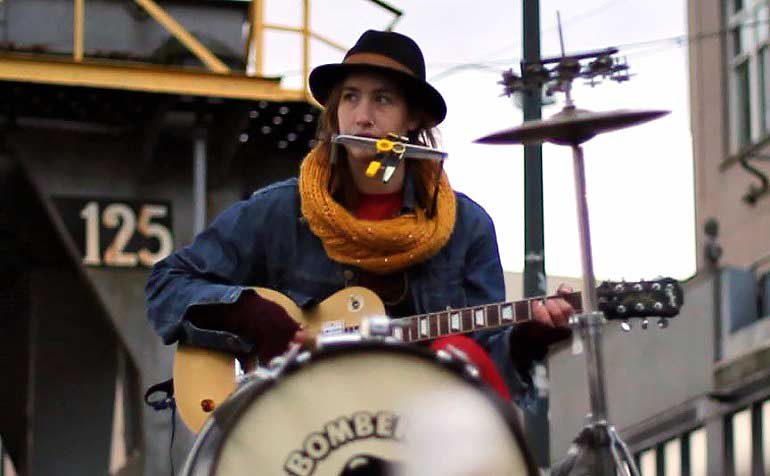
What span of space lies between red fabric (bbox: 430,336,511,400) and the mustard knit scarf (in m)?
0.32

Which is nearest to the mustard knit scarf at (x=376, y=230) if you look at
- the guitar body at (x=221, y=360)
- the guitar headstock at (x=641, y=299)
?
the guitar body at (x=221, y=360)

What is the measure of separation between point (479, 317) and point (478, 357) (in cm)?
24

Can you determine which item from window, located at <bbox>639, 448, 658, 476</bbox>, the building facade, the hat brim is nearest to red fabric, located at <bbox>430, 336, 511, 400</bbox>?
the hat brim

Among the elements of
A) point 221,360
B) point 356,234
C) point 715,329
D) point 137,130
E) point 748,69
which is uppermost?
point 748,69

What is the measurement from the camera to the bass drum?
14.6 ft

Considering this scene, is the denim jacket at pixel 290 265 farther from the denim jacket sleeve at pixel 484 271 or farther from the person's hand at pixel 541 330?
the person's hand at pixel 541 330

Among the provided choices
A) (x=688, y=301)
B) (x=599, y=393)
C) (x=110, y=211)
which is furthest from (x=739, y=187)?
(x=599, y=393)

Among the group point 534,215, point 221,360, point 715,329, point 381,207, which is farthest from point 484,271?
point 715,329

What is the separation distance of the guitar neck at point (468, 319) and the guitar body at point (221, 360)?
133 mm

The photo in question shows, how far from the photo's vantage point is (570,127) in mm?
5508

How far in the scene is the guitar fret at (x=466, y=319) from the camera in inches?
216

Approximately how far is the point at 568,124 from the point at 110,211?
442 inches

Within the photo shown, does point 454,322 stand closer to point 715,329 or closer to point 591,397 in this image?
point 591,397

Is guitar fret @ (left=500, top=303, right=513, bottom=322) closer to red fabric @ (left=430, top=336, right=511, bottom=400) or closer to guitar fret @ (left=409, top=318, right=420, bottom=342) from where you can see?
red fabric @ (left=430, top=336, right=511, bottom=400)
